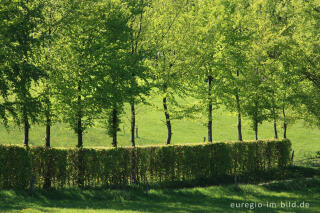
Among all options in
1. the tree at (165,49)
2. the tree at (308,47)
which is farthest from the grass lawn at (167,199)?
the tree at (165,49)

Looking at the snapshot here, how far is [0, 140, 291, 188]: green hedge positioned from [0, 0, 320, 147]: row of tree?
8.89 feet

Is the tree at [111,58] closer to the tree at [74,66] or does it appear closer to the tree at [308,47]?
the tree at [74,66]

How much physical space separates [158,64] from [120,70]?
8.97 m

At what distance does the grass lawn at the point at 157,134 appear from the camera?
43781 mm

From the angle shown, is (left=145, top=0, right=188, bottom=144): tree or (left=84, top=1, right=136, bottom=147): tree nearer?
(left=84, top=1, right=136, bottom=147): tree

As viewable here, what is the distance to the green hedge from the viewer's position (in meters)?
21.2

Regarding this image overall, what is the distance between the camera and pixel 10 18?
54.0 ft

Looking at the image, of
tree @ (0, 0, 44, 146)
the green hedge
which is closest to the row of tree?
tree @ (0, 0, 44, 146)

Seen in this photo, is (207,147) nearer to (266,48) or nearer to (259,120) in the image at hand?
(259,120)

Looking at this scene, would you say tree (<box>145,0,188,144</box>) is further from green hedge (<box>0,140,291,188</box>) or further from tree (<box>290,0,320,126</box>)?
tree (<box>290,0,320,126</box>)

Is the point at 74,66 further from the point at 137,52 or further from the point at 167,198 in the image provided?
the point at 167,198

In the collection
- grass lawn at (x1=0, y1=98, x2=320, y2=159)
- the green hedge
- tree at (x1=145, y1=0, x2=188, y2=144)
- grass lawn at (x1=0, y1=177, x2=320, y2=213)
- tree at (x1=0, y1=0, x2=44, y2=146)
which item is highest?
tree at (x1=145, y1=0, x2=188, y2=144)

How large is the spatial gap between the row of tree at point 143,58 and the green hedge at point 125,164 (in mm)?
2710

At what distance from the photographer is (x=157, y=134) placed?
53.4m
